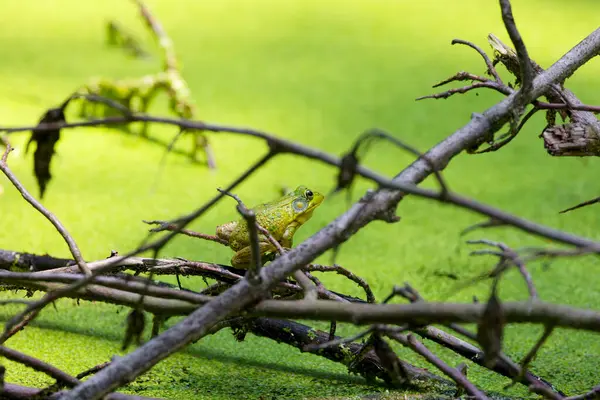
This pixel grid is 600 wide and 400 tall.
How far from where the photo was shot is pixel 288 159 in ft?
8.05

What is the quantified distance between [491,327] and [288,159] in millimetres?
1719

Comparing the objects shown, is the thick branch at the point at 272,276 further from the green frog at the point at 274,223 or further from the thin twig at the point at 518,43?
the green frog at the point at 274,223

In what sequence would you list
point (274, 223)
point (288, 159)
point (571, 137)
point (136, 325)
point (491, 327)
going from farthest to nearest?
point (288, 159)
point (274, 223)
point (571, 137)
point (136, 325)
point (491, 327)

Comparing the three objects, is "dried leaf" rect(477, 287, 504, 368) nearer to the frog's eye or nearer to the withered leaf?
the withered leaf

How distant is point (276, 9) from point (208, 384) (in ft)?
7.93

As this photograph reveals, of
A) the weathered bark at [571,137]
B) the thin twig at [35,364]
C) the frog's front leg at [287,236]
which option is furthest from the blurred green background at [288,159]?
the weathered bark at [571,137]

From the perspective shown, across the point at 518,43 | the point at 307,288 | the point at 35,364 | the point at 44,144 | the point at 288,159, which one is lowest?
the point at 35,364

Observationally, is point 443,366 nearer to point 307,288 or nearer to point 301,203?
point 307,288

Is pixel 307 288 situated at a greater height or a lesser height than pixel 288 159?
lesser

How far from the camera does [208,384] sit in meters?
1.36

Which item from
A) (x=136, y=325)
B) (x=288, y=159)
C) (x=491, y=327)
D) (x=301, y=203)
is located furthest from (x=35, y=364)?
(x=288, y=159)

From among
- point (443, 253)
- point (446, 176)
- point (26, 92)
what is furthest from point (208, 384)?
point (26, 92)

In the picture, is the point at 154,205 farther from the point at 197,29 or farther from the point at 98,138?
the point at 197,29

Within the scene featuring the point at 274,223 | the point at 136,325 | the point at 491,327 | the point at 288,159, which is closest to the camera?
the point at 491,327
